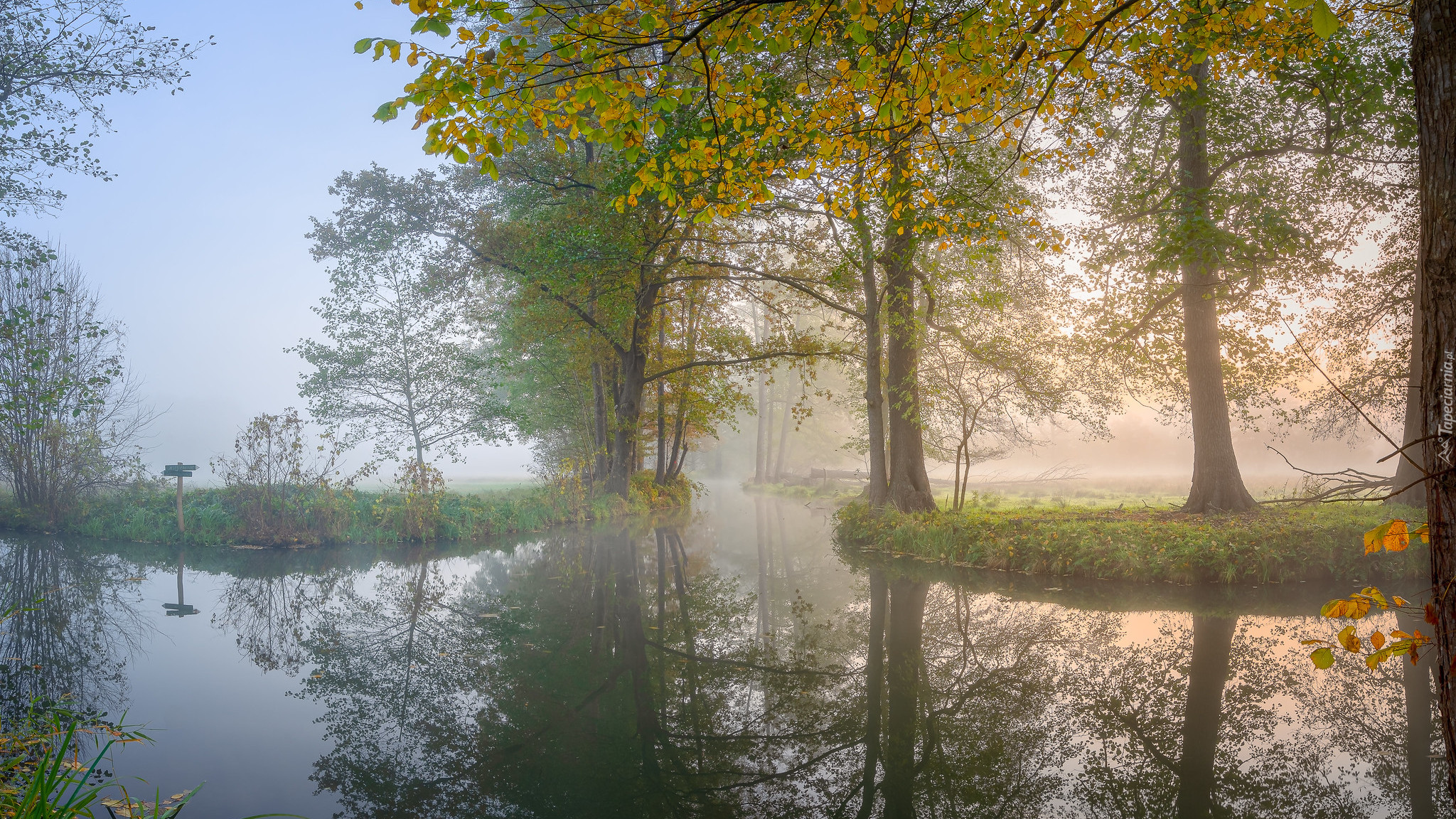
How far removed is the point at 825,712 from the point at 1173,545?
661 cm

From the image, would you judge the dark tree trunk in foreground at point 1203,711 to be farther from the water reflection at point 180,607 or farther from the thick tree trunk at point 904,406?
the water reflection at point 180,607

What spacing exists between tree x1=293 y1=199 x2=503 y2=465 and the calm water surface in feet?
33.1

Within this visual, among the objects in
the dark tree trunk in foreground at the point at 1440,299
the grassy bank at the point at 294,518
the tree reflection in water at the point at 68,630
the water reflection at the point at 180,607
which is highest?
the dark tree trunk in foreground at the point at 1440,299

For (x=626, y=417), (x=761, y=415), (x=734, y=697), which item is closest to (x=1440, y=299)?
(x=734, y=697)

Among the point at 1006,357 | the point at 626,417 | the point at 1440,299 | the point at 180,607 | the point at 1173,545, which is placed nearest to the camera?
the point at 1440,299

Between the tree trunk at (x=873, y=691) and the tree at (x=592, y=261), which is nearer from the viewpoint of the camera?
the tree trunk at (x=873, y=691)

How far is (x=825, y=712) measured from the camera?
15.0 feet

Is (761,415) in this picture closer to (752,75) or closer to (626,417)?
(626,417)

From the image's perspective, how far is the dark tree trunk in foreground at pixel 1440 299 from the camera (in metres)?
2.14

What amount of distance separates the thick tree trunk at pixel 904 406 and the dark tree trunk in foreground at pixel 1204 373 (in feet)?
14.4

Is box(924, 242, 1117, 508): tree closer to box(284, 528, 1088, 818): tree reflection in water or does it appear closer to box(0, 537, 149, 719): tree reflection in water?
box(284, 528, 1088, 818): tree reflection in water

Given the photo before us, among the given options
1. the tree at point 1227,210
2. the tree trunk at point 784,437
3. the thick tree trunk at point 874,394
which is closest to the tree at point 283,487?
the thick tree trunk at point 874,394

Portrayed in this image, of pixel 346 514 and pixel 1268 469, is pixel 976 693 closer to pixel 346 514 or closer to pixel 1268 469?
pixel 346 514

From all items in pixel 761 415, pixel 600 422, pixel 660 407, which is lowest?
pixel 600 422
